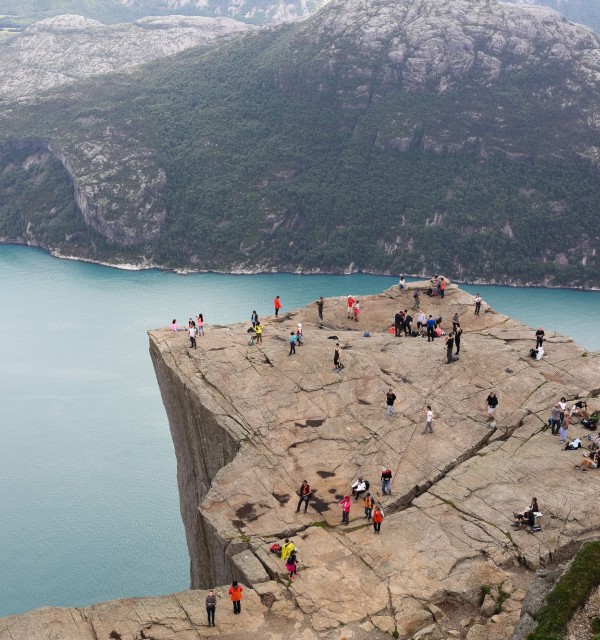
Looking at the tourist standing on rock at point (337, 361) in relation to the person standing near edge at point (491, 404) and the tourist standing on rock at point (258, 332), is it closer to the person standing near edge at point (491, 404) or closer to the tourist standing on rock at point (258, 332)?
the tourist standing on rock at point (258, 332)

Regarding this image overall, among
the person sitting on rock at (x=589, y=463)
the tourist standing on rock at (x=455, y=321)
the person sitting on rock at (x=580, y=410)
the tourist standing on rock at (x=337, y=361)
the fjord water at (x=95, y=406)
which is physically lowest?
the fjord water at (x=95, y=406)

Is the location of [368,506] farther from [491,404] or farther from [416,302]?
[416,302]

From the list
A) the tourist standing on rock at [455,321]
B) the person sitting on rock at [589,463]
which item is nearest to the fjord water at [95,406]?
the tourist standing on rock at [455,321]

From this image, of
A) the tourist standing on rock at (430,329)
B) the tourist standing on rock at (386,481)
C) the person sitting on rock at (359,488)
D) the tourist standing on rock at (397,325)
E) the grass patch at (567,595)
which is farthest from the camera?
the tourist standing on rock at (397,325)

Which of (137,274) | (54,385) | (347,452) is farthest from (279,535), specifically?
(137,274)

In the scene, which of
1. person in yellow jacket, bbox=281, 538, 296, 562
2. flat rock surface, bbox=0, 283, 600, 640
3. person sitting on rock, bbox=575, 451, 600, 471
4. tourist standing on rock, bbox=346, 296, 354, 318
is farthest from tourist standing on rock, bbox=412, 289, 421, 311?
person in yellow jacket, bbox=281, 538, 296, 562

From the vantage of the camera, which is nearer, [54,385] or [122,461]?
[122,461]

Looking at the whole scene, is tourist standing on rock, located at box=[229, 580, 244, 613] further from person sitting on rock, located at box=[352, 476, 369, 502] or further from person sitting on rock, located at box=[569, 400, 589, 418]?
person sitting on rock, located at box=[569, 400, 589, 418]

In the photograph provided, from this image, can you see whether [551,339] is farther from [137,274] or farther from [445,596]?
[137,274]
